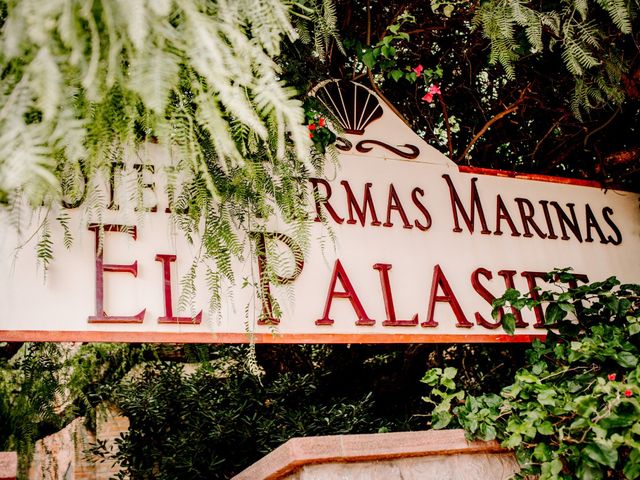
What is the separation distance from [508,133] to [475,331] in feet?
6.94

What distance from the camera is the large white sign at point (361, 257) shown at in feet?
8.88

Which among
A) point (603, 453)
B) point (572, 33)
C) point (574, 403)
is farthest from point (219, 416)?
point (572, 33)

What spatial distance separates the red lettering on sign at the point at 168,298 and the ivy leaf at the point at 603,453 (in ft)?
4.92

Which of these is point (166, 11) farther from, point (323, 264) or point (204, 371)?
point (204, 371)

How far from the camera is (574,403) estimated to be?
2486 millimetres

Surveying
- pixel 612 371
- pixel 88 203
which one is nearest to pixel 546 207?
pixel 612 371

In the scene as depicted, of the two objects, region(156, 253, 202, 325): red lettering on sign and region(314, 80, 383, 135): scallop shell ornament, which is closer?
region(156, 253, 202, 325): red lettering on sign

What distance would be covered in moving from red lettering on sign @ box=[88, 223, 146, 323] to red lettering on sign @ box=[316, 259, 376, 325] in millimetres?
777

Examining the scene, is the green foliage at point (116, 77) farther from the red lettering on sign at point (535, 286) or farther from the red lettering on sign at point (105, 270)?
the red lettering on sign at point (535, 286)

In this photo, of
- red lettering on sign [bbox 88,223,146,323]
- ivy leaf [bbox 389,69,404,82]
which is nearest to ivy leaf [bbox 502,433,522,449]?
red lettering on sign [bbox 88,223,146,323]

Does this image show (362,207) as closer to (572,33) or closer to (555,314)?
(555,314)

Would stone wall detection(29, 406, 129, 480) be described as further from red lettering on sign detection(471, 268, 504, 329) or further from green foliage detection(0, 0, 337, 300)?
green foliage detection(0, 0, 337, 300)

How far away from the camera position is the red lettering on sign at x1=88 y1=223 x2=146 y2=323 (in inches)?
106

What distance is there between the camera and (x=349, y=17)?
371cm
